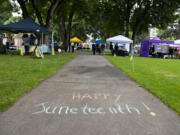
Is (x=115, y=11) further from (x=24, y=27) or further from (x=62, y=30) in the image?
(x=24, y=27)

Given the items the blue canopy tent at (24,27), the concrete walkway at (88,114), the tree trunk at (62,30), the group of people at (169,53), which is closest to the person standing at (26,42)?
the blue canopy tent at (24,27)

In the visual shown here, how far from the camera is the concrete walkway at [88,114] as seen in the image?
2.73m

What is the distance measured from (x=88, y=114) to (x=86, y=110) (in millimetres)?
215

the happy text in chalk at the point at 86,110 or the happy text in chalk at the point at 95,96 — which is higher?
the happy text in chalk at the point at 95,96

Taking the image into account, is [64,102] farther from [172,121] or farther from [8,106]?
[172,121]

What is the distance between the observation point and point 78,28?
2160 inches

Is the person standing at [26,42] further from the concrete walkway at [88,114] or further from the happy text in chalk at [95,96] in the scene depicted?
the happy text in chalk at [95,96]

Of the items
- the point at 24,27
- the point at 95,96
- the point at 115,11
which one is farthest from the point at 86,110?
the point at 115,11

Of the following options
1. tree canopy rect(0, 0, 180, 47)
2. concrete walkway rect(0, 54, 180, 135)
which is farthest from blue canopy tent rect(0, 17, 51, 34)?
concrete walkway rect(0, 54, 180, 135)

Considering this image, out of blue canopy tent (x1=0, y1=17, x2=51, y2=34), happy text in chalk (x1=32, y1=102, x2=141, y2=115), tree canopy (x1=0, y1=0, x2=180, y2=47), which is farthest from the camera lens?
tree canopy (x1=0, y1=0, x2=180, y2=47)

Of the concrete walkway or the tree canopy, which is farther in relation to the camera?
the tree canopy

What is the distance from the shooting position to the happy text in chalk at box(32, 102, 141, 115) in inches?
136

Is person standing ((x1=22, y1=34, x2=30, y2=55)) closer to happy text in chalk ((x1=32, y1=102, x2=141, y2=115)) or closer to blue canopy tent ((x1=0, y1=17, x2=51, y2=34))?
blue canopy tent ((x1=0, y1=17, x2=51, y2=34))

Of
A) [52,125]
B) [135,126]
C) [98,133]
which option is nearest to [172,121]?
[135,126]
